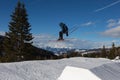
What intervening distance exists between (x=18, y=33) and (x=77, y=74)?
111 feet

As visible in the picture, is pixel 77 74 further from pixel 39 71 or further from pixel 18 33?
pixel 18 33

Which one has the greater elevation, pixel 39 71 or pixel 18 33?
pixel 18 33

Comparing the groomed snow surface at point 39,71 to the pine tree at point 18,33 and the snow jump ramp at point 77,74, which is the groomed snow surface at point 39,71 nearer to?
the snow jump ramp at point 77,74

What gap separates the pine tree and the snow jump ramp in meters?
30.5

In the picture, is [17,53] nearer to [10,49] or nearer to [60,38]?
[10,49]

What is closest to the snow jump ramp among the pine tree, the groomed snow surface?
the groomed snow surface

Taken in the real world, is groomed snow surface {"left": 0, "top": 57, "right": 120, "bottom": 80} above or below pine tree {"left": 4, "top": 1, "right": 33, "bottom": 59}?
below

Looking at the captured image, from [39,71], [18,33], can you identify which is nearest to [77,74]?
[39,71]

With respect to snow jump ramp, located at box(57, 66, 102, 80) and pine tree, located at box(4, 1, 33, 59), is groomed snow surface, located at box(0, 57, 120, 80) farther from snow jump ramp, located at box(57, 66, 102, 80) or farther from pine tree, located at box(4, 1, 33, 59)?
pine tree, located at box(4, 1, 33, 59)

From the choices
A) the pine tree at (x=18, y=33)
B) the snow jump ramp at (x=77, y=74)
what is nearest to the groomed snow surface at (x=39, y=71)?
the snow jump ramp at (x=77, y=74)

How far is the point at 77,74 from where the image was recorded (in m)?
13.0

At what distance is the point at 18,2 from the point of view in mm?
48281

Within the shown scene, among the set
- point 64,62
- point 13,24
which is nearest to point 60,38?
point 64,62

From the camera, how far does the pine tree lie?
144ft
